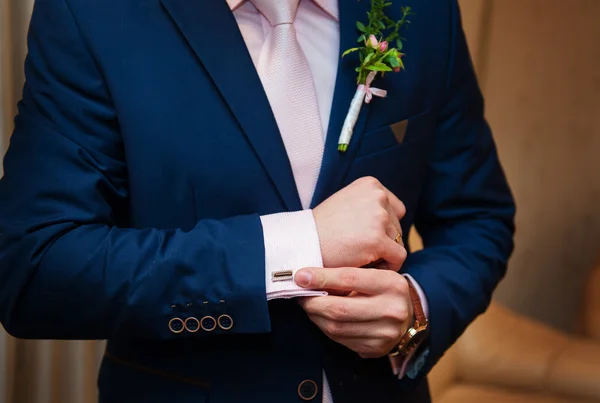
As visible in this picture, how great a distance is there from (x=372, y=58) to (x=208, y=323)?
44 cm

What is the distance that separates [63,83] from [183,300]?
316 mm

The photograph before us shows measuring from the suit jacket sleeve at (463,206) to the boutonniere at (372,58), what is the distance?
149mm

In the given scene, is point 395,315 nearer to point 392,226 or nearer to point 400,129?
point 392,226

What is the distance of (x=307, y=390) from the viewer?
3.66 feet

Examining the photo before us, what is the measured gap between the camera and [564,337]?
2703mm

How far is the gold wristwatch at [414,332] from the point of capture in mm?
1139

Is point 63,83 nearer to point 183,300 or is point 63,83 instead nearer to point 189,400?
point 183,300

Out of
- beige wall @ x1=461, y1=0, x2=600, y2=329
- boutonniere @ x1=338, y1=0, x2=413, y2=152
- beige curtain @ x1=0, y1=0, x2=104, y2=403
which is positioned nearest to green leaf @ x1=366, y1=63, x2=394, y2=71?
boutonniere @ x1=338, y1=0, x2=413, y2=152

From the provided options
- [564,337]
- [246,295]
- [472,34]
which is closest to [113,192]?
[246,295]

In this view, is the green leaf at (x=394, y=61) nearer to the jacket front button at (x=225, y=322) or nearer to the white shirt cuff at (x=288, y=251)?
the white shirt cuff at (x=288, y=251)

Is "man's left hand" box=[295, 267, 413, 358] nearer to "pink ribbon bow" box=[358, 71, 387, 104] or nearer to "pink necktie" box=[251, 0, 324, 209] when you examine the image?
"pink necktie" box=[251, 0, 324, 209]

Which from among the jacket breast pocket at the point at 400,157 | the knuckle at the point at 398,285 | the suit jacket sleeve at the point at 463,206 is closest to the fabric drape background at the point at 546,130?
the suit jacket sleeve at the point at 463,206

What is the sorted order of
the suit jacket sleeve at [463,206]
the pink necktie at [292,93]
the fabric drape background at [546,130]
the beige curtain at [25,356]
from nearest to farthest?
1. the pink necktie at [292,93]
2. the suit jacket sleeve at [463,206]
3. the beige curtain at [25,356]
4. the fabric drape background at [546,130]

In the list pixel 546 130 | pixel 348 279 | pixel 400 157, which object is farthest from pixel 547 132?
pixel 348 279
